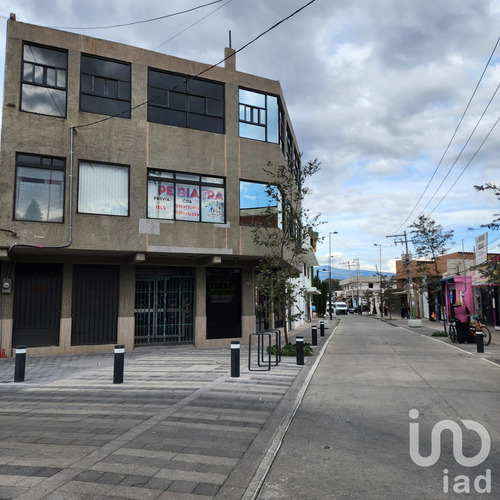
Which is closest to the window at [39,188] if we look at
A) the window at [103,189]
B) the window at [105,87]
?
the window at [103,189]

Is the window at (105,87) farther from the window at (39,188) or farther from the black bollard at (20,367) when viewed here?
the black bollard at (20,367)

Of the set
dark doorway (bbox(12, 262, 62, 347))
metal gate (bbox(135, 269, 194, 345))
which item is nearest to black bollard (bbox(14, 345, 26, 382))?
dark doorway (bbox(12, 262, 62, 347))

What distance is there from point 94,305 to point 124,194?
4090mm

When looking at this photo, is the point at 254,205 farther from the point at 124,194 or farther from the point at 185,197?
the point at 124,194

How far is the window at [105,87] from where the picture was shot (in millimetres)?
15234

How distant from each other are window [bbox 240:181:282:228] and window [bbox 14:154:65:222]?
21.3ft

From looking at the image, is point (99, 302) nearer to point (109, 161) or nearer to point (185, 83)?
point (109, 161)

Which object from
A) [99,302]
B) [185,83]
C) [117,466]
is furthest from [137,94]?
[117,466]

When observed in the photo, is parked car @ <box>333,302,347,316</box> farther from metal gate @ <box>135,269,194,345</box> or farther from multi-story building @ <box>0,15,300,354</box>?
metal gate @ <box>135,269,194,345</box>

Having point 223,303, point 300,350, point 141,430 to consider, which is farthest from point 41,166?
point 141,430

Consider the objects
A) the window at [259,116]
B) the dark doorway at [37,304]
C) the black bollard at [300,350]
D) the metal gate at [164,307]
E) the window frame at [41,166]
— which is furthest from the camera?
the window at [259,116]

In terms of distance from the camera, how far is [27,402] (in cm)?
785

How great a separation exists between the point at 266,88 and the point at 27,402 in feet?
49.6

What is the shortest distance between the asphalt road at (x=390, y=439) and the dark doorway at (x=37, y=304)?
9.39 metres
